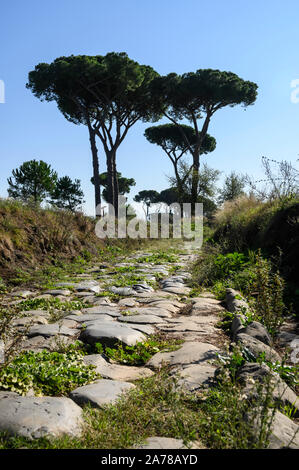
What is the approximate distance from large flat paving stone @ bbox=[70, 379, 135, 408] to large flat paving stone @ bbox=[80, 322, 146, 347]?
2.19 ft

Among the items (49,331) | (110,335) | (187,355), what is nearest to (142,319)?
(110,335)

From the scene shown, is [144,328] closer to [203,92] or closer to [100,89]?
[100,89]

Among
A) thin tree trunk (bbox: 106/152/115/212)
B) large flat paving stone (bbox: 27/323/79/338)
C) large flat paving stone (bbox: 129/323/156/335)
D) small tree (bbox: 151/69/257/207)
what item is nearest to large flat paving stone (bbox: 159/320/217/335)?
large flat paving stone (bbox: 129/323/156/335)

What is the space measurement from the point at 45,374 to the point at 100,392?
Answer: 0.35 m

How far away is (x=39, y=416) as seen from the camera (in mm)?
1616

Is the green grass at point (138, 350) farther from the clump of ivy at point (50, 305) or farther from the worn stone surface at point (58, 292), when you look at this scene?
the worn stone surface at point (58, 292)

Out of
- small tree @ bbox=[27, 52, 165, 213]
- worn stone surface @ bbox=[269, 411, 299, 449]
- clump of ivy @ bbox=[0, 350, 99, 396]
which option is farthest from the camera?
small tree @ bbox=[27, 52, 165, 213]

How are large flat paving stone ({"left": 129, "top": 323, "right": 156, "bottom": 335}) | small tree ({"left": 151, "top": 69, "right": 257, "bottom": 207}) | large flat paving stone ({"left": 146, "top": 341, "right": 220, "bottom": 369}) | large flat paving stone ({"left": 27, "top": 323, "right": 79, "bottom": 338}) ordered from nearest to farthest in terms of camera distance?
1. large flat paving stone ({"left": 146, "top": 341, "right": 220, "bottom": 369})
2. large flat paving stone ({"left": 27, "top": 323, "right": 79, "bottom": 338})
3. large flat paving stone ({"left": 129, "top": 323, "right": 156, "bottom": 335})
4. small tree ({"left": 151, "top": 69, "right": 257, "bottom": 207})

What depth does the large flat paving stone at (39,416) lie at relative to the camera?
1.53m

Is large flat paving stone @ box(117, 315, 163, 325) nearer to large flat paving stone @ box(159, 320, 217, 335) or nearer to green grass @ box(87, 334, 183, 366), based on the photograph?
large flat paving stone @ box(159, 320, 217, 335)

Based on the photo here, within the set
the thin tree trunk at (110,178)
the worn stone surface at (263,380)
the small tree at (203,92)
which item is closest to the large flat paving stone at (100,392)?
the worn stone surface at (263,380)

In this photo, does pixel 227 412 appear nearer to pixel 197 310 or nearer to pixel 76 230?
pixel 197 310

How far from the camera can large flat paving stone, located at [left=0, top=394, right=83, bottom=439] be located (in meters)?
1.53

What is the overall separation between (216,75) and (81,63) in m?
8.77
